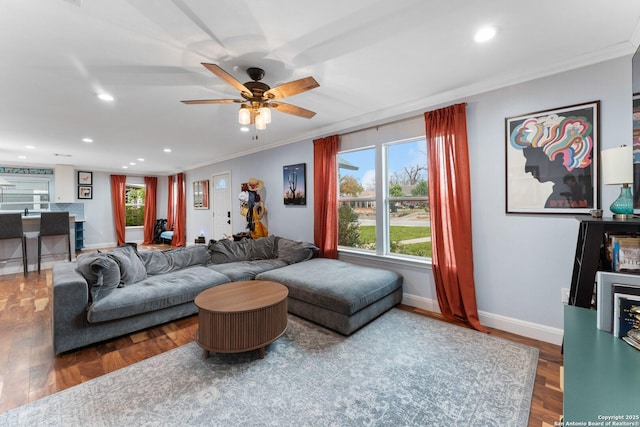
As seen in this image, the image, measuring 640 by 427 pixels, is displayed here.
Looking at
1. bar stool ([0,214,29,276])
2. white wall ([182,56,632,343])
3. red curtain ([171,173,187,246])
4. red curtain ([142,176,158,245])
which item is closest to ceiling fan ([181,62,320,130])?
white wall ([182,56,632,343])

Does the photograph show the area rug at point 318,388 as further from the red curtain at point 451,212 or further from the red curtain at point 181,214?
the red curtain at point 181,214

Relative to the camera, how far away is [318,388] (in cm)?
180

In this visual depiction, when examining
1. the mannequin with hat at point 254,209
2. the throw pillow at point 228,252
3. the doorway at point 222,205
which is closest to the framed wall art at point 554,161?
the throw pillow at point 228,252

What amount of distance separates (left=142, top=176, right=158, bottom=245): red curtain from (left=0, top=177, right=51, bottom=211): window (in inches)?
87.2

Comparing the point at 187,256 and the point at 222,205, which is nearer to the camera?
the point at 187,256

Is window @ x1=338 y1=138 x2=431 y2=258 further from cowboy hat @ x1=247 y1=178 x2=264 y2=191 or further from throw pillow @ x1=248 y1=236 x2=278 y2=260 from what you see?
cowboy hat @ x1=247 y1=178 x2=264 y2=191

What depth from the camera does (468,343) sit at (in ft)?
7.76

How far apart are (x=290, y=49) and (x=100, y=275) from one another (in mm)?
2637

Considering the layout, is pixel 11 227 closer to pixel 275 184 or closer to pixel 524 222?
pixel 275 184

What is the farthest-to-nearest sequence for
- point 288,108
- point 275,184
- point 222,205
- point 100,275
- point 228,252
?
1. point 222,205
2. point 275,184
3. point 228,252
4. point 100,275
5. point 288,108

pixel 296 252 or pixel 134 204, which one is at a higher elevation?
pixel 134 204

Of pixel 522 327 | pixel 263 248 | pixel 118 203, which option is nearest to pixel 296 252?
pixel 263 248

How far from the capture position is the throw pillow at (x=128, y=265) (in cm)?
281

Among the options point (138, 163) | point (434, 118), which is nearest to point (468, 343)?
point (434, 118)
